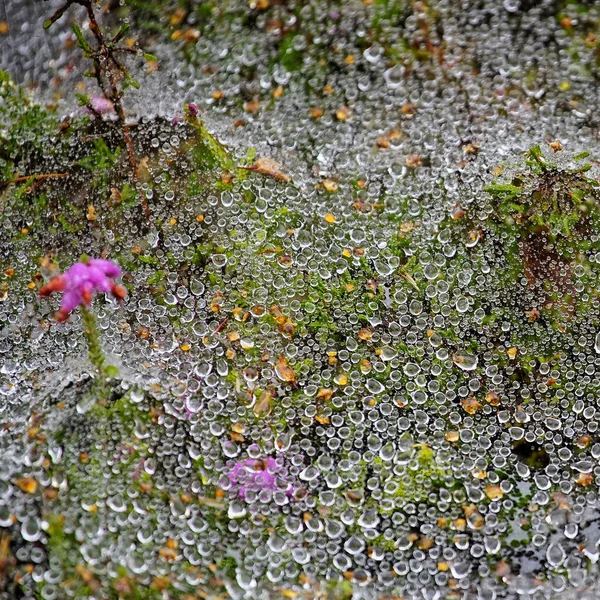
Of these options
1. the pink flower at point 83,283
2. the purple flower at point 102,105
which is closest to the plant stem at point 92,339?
the pink flower at point 83,283

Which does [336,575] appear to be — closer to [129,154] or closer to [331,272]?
[331,272]

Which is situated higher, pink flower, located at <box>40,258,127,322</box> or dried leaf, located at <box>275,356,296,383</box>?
pink flower, located at <box>40,258,127,322</box>

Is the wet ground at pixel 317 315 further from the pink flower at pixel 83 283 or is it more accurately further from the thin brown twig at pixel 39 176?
the pink flower at pixel 83 283

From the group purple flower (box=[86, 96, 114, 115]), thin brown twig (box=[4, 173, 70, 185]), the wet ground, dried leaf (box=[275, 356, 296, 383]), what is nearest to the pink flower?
the wet ground

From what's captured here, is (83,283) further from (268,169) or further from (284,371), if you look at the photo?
(268,169)

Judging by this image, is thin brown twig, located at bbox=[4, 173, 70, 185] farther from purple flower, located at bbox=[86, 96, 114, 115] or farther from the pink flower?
the pink flower

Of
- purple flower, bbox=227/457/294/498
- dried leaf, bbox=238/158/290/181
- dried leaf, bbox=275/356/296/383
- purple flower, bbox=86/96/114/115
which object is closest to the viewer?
purple flower, bbox=227/457/294/498

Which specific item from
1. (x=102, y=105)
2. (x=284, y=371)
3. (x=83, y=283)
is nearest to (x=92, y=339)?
(x=83, y=283)

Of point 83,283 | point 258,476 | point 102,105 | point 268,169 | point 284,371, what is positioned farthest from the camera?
point 102,105
